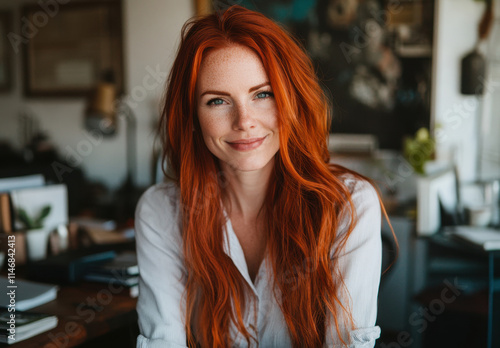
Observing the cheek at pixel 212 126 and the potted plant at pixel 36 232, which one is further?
the potted plant at pixel 36 232

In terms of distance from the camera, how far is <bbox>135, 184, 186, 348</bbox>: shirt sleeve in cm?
118

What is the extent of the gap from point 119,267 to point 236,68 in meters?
0.70

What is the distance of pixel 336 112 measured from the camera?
8.91 ft

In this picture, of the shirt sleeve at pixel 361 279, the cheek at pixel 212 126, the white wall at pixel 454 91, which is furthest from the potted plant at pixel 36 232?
the white wall at pixel 454 91

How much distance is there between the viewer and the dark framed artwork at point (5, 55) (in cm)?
387

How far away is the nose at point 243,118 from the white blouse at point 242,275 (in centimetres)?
30

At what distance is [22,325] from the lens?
1091mm

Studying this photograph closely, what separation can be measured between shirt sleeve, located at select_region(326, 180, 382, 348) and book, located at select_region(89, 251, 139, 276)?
0.62m

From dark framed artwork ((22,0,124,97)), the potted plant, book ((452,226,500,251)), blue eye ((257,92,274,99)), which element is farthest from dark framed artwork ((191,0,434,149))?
the potted plant

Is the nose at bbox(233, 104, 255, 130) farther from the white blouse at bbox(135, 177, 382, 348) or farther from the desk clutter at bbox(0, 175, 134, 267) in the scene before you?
the desk clutter at bbox(0, 175, 134, 267)

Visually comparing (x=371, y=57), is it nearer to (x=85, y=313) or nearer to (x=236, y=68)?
(x=236, y=68)

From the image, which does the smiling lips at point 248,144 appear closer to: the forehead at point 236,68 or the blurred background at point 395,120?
the forehead at point 236,68

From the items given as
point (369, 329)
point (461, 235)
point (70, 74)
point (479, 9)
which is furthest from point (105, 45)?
point (369, 329)

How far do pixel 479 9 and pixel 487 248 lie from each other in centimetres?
114
